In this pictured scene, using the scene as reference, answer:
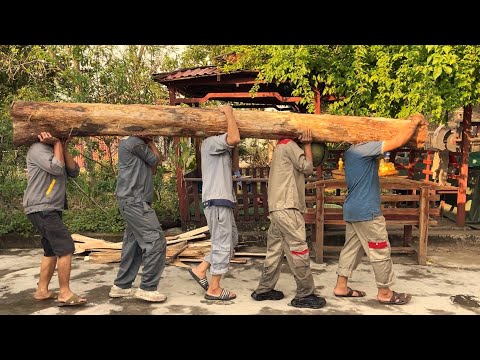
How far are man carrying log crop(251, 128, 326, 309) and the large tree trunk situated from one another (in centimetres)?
22

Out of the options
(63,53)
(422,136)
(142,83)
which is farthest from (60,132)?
(63,53)

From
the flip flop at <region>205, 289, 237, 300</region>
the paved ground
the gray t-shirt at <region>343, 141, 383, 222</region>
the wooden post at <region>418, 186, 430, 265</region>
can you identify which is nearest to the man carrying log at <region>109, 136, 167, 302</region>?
the paved ground

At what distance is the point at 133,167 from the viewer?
4715 millimetres

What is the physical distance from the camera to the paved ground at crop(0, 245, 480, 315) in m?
4.56

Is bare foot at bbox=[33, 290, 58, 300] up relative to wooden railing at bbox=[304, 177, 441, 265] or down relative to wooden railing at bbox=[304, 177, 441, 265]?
down

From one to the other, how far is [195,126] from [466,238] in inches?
210

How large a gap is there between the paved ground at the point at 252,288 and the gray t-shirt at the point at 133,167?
3.88ft

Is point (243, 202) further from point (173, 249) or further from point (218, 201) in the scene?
point (218, 201)

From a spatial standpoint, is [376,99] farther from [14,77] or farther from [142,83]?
A: [14,77]

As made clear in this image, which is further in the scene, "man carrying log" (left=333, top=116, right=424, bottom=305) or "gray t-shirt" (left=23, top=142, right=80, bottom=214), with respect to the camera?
"man carrying log" (left=333, top=116, right=424, bottom=305)

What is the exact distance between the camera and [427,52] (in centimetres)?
684

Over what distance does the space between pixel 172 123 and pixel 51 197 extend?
1473 mm

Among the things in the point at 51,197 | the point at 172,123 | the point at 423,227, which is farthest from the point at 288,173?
the point at 423,227

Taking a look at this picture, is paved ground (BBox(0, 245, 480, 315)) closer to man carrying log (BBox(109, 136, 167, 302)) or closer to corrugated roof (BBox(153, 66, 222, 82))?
man carrying log (BBox(109, 136, 167, 302))
